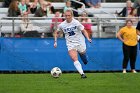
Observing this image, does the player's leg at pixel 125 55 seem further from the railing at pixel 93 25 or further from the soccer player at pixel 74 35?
the soccer player at pixel 74 35

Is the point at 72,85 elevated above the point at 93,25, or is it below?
below

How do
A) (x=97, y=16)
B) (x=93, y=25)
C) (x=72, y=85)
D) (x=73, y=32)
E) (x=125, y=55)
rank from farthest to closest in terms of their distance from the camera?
(x=97, y=16), (x=93, y=25), (x=125, y=55), (x=73, y=32), (x=72, y=85)

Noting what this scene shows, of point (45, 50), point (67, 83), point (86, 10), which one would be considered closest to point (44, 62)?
point (45, 50)

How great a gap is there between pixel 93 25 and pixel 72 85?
886cm

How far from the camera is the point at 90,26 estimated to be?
22734 mm

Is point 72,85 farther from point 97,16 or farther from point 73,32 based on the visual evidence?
point 97,16

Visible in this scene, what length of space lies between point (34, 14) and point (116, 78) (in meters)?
8.44

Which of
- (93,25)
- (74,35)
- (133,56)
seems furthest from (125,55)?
(74,35)

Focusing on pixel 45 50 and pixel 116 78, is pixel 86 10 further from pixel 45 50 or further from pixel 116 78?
pixel 116 78

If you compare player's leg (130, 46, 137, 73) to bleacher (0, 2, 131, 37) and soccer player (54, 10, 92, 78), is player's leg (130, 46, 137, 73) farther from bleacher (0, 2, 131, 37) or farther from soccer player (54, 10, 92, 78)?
soccer player (54, 10, 92, 78)

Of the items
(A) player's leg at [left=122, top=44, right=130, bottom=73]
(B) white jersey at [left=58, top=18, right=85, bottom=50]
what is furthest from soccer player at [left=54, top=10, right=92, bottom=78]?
(A) player's leg at [left=122, top=44, right=130, bottom=73]

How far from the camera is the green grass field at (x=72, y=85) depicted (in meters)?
13.3

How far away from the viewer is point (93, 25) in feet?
75.9

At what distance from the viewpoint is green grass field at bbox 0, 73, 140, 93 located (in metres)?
13.3
